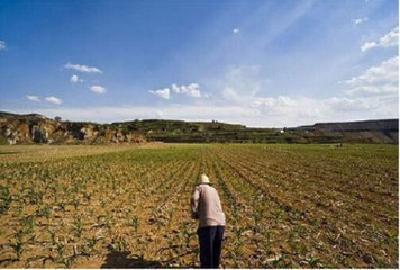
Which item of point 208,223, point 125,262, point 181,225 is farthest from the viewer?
point 181,225

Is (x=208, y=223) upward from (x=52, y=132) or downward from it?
downward

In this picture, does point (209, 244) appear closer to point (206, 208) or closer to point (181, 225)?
point (206, 208)

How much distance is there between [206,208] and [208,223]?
0.96ft

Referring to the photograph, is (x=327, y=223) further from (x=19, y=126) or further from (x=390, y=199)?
(x=19, y=126)

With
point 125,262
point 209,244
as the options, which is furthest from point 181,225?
point 209,244

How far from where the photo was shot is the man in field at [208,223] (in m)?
7.44

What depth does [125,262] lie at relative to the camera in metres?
8.48

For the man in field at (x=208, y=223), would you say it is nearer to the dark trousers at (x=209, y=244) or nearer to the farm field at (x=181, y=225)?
the dark trousers at (x=209, y=244)

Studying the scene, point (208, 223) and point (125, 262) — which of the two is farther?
point (125, 262)

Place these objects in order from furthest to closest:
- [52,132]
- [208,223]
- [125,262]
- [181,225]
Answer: [52,132] < [181,225] < [125,262] < [208,223]

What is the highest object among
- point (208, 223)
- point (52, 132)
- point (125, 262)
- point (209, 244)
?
point (52, 132)

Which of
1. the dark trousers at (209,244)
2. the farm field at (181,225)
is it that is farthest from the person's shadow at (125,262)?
the dark trousers at (209,244)

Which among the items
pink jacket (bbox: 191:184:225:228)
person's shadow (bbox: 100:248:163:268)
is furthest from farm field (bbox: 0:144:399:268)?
pink jacket (bbox: 191:184:225:228)

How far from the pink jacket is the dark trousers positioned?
12cm
